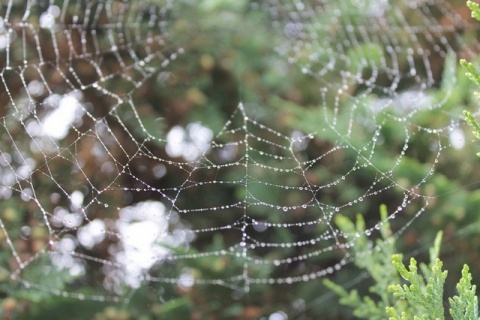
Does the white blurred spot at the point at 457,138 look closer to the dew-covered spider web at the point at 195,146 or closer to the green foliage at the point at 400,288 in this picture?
the dew-covered spider web at the point at 195,146

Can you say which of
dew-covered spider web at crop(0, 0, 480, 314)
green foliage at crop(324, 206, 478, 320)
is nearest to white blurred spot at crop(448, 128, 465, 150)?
Answer: dew-covered spider web at crop(0, 0, 480, 314)

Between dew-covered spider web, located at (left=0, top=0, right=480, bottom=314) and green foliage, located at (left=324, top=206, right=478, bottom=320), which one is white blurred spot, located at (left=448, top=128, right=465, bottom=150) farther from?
green foliage, located at (left=324, top=206, right=478, bottom=320)

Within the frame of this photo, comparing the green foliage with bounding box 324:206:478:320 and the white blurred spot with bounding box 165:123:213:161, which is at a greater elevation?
the white blurred spot with bounding box 165:123:213:161

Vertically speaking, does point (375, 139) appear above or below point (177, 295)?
above

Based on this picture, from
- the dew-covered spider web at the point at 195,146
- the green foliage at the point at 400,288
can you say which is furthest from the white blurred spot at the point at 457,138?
the green foliage at the point at 400,288

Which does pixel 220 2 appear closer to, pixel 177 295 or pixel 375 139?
pixel 375 139

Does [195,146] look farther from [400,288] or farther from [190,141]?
[400,288]

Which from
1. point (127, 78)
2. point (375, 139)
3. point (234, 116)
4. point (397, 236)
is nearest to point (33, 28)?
point (127, 78)

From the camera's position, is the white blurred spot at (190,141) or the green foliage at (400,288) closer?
the green foliage at (400,288)
